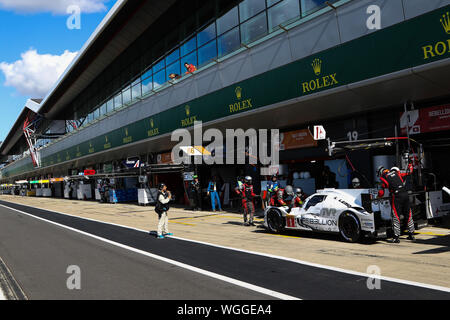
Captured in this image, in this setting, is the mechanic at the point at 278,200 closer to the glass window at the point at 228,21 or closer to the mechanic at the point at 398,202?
the mechanic at the point at 398,202

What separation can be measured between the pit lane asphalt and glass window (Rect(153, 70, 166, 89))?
725 inches

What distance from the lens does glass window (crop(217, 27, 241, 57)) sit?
64.0ft

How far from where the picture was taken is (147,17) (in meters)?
26.1

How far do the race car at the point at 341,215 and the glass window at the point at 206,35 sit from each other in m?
14.0

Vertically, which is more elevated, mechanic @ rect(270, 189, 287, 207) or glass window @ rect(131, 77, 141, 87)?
glass window @ rect(131, 77, 141, 87)

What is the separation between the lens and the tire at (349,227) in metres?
9.12

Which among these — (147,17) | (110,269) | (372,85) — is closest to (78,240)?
(110,269)

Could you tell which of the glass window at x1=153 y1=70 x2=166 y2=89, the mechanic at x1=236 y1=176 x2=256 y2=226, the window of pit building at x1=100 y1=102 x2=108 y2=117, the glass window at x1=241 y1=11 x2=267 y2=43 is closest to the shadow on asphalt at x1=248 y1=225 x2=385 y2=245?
the mechanic at x1=236 y1=176 x2=256 y2=226

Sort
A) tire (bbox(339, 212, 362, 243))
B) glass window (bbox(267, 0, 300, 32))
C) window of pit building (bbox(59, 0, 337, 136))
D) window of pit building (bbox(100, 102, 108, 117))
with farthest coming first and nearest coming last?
window of pit building (bbox(100, 102, 108, 117)), window of pit building (bbox(59, 0, 337, 136)), glass window (bbox(267, 0, 300, 32)), tire (bbox(339, 212, 362, 243))

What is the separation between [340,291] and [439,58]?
7.96 m

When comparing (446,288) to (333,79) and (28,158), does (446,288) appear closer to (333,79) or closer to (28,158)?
(333,79)

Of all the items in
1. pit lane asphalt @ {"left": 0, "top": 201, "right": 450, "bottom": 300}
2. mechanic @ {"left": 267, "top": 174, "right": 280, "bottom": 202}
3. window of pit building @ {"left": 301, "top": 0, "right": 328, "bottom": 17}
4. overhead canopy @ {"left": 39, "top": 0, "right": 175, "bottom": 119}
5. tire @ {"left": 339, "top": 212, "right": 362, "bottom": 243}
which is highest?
overhead canopy @ {"left": 39, "top": 0, "right": 175, "bottom": 119}

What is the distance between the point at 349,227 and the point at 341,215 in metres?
0.36

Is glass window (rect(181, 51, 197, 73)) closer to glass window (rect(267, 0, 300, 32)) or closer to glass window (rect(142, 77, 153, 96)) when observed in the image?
glass window (rect(142, 77, 153, 96))
